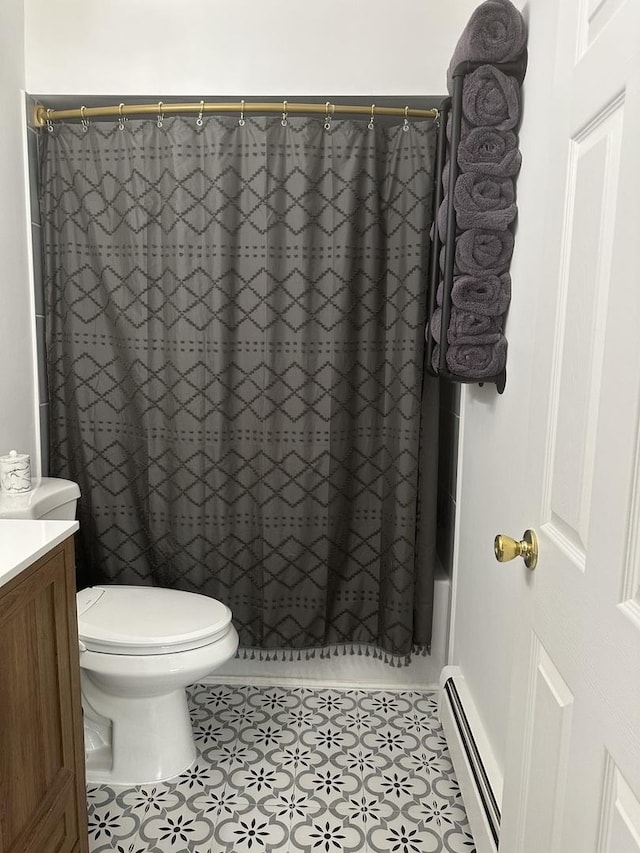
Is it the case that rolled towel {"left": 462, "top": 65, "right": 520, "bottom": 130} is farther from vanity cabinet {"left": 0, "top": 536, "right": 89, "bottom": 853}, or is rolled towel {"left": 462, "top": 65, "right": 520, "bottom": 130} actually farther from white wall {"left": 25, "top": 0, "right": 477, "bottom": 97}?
vanity cabinet {"left": 0, "top": 536, "right": 89, "bottom": 853}

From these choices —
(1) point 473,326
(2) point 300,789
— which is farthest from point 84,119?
(2) point 300,789

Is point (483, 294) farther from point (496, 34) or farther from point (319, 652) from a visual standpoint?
point (319, 652)

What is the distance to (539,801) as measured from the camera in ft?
3.17

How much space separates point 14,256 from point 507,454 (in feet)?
5.32

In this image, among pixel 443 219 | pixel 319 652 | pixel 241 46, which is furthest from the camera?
pixel 319 652

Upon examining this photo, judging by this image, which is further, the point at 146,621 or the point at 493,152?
the point at 146,621

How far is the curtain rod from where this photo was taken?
1.97 m

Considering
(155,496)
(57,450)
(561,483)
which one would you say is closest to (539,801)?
(561,483)

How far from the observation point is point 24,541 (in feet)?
3.98

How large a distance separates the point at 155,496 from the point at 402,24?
171cm

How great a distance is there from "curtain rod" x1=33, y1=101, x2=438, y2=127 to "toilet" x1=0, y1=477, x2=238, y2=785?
118 cm

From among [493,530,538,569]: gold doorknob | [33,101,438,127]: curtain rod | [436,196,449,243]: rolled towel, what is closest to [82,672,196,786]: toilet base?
[493,530,538,569]: gold doorknob

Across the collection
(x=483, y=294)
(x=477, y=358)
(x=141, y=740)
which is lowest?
(x=141, y=740)

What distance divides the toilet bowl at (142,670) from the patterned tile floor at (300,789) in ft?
0.21
